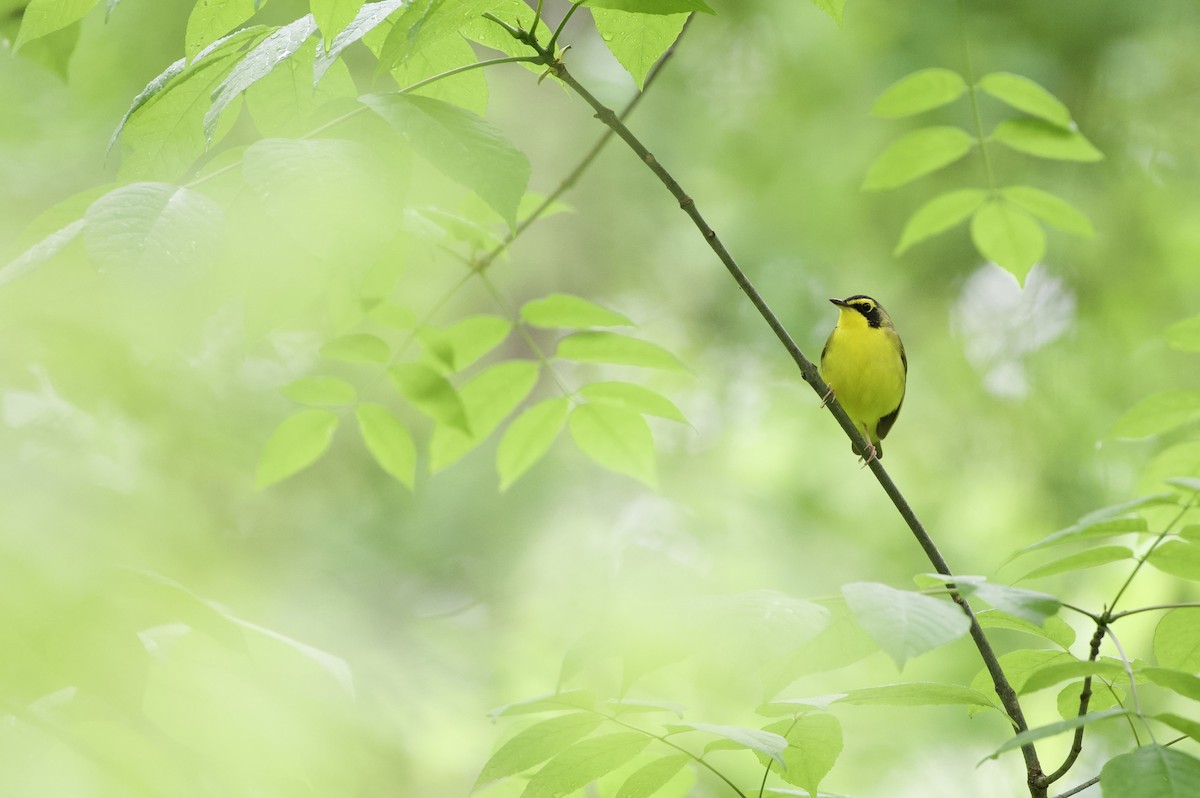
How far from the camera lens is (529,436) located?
2105mm

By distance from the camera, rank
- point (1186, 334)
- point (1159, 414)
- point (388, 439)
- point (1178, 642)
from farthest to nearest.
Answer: point (388, 439) → point (1159, 414) → point (1186, 334) → point (1178, 642)

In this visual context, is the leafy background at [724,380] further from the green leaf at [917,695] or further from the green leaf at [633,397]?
the green leaf at [917,695]

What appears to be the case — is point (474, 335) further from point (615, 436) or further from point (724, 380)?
point (724, 380)

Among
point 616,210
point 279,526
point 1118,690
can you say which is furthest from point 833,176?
point 1118,690

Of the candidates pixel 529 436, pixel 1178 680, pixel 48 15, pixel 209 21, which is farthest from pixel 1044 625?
pixel 48 15

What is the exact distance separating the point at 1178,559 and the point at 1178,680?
0.25 metres

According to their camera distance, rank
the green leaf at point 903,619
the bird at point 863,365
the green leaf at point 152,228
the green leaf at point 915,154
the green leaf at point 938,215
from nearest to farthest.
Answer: the green leaf at point 903,619
the green leaf at point 152,228
the green leaf at point 915,154
the green leaf at point 938,215
the bird at point 863,365

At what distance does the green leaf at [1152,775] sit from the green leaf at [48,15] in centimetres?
162

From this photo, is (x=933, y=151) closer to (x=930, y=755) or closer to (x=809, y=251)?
(x=809, y=251)

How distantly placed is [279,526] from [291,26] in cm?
399

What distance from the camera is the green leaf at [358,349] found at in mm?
1930

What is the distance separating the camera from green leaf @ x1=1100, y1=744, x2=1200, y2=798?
92cm

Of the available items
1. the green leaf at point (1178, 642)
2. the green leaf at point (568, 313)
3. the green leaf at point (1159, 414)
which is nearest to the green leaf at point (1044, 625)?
the green leaf at point (1178, 642)

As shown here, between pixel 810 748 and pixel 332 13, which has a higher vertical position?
pixel 332 13
